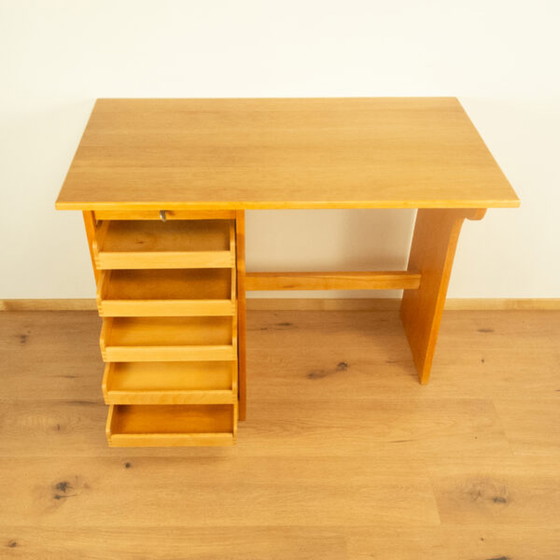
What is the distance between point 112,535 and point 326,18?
Result: 1482 millimetres

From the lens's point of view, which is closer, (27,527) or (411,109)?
(27,527)

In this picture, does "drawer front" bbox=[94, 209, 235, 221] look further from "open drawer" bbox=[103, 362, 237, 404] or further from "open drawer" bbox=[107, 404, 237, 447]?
"open drawer" bbox=[107, 404, 237, 447]

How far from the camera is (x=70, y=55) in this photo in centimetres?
180

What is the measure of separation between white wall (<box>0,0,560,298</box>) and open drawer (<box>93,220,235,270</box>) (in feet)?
1.42

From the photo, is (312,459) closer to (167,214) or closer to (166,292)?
(166,292)

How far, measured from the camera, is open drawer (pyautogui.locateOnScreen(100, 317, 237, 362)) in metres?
1.62

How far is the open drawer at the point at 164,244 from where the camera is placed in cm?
154

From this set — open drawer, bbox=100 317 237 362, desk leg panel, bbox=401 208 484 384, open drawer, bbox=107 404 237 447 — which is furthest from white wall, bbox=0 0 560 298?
open drawer, bbox=107 404 237 447

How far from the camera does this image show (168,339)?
1676 millimetres

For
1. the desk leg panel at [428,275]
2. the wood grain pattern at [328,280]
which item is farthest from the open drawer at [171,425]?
the desk leg panel at [428,275]

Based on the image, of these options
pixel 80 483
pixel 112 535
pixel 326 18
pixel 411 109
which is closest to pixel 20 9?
pixel 326 18

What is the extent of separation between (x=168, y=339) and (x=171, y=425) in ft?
0.86

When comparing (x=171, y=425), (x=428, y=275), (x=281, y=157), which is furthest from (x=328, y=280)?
(x=171, y=425)

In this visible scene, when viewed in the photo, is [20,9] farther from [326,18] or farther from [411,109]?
[411,109]
